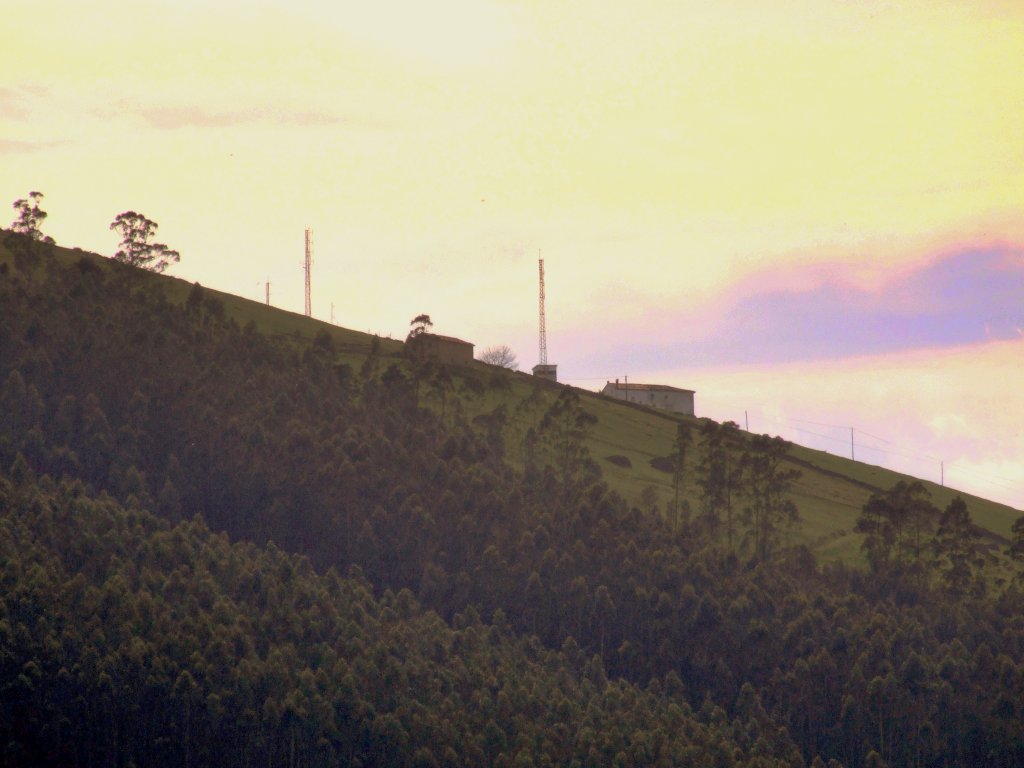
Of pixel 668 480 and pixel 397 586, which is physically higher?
pixel 668 480

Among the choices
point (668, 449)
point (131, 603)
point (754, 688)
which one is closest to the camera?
point (131, 603)

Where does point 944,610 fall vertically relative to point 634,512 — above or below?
below

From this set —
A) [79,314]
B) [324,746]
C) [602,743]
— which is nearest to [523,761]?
[602,743]

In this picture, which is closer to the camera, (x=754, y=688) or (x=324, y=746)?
(x=324, y=746)

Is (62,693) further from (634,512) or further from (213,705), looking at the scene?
(634,512)

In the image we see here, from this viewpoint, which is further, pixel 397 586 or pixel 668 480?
pixel 668 480

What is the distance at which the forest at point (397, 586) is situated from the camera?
93.9 meters

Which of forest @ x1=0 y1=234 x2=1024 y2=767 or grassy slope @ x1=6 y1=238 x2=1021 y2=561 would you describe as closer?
forest @ x1=0 y1=234 x2=1024 y2=767

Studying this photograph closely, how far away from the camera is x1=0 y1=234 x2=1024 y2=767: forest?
93938mm

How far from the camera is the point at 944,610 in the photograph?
13638 cm

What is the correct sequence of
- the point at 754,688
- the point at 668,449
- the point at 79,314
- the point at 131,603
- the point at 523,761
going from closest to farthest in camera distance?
1. the point at 523,761
2. the point at 131,603
3. the point at 754,688
4. the point at 79,314
5. the point at 668,449

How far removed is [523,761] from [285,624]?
22750 millimetres

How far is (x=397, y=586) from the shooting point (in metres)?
128

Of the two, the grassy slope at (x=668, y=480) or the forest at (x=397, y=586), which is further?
the grassy slope at (x=668, y=480)
